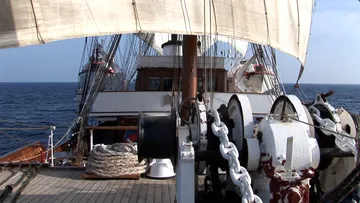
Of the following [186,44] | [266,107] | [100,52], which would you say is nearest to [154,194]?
[186,44]

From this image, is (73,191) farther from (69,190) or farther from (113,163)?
(113,163)

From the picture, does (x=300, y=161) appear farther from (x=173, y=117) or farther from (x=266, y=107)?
(x=266, y=107)

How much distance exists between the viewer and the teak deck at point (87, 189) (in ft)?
20.8

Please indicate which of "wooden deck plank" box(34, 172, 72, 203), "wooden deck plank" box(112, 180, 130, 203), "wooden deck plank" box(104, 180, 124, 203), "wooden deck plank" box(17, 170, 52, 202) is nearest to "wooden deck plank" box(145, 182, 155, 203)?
"wooden deck plank" box(112, 180, 130, 203)

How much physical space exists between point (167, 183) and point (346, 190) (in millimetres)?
4571

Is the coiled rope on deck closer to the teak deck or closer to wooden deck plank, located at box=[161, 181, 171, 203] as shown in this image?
the teak deck

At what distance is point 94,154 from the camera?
766cm

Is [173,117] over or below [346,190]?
over

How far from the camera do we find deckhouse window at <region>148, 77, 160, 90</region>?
16.4 metres

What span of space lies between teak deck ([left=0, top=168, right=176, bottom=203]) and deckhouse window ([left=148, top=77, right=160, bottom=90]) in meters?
8.67

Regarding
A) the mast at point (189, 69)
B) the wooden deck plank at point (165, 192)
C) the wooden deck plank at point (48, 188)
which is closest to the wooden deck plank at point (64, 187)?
the wooden deck plank at point (48, 188)

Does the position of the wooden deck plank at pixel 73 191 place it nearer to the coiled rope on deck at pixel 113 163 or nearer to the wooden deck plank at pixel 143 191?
the coiled rope on deck at pixel 113 163

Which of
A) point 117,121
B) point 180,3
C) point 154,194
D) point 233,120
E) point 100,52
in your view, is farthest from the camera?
point 100,52

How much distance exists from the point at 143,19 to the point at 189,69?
4.53 ft
